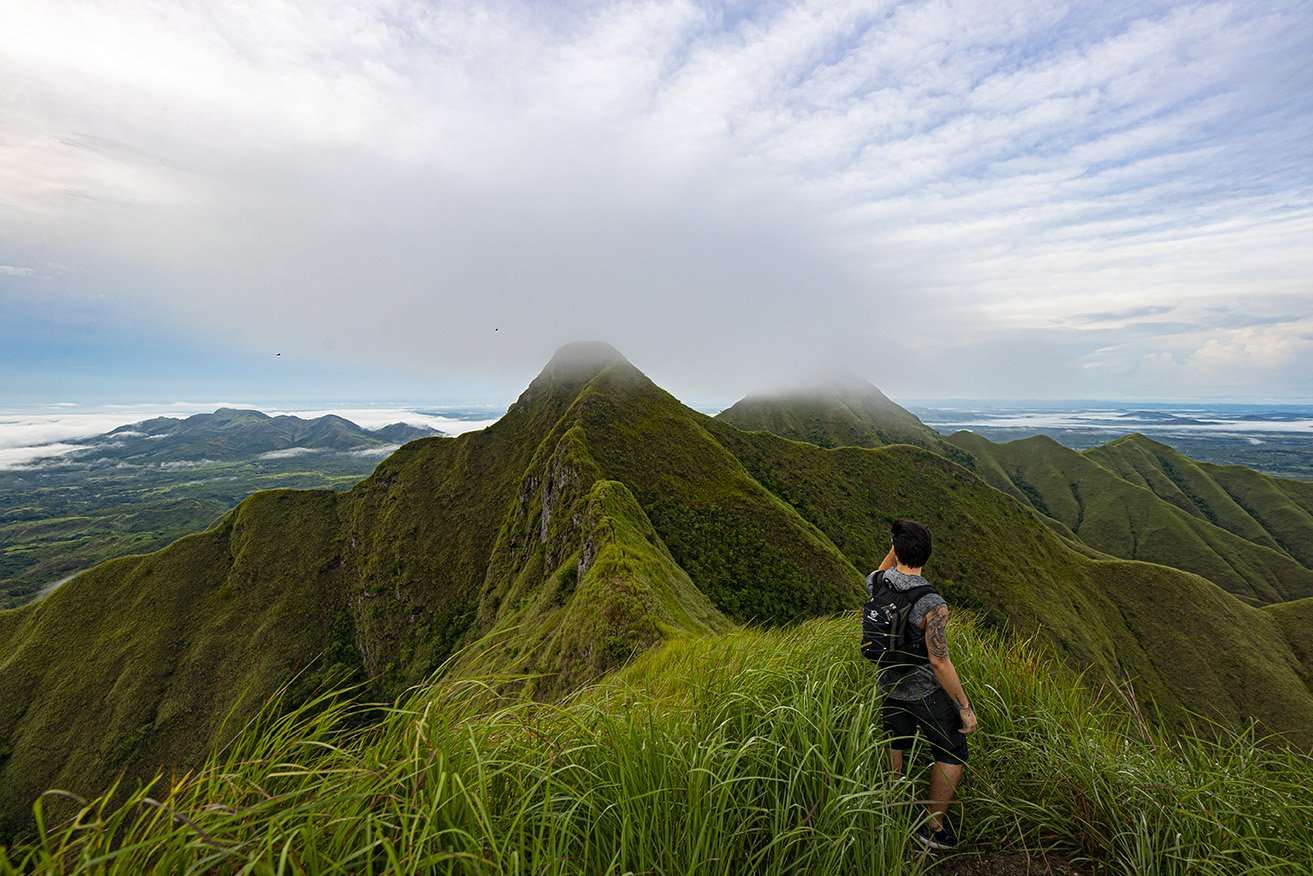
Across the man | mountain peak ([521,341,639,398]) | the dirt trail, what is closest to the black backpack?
the man

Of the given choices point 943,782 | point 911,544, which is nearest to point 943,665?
point 943,782

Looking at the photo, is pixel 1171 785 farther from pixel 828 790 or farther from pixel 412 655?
pixel 412 655

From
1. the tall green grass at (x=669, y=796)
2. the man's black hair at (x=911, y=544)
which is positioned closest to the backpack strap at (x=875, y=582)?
the man's black hair at (x=911, y=544)

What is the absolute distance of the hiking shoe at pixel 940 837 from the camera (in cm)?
409

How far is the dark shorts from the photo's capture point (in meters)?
4.52

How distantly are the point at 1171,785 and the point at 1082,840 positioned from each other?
29.8 inches

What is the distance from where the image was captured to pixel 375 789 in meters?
3.16

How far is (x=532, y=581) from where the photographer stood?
5088cm

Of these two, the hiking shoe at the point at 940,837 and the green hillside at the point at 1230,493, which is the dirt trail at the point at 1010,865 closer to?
the hiking shoe at the point at 940,837

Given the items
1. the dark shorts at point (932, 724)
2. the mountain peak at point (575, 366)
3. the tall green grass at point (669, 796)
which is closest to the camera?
the tall green grass at point (669, 796)

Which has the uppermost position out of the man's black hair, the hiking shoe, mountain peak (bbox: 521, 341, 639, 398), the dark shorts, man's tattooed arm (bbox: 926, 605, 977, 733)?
mountain peak (bbox: 521, 341, 639, 398)

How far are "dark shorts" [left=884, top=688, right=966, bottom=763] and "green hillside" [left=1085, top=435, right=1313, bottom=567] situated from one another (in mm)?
204167

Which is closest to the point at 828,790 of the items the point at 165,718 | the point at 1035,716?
the point at 1035,716

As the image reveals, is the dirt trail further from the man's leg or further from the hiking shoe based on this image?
the man's leg
